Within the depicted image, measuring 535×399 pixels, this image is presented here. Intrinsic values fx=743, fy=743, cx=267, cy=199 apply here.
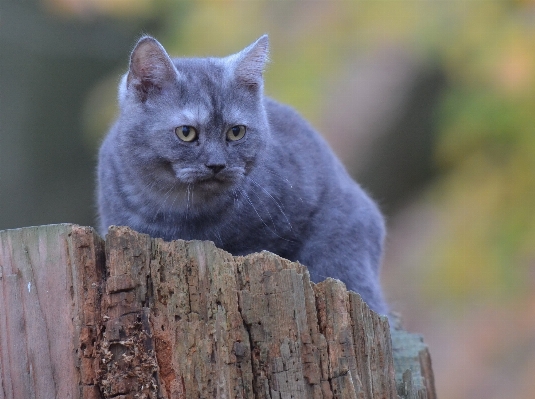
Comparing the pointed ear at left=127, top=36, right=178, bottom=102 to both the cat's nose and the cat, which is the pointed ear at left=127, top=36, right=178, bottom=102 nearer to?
the cat

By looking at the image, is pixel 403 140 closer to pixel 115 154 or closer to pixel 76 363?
pixel 115 154

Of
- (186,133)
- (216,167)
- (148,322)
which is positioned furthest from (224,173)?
(148,322)

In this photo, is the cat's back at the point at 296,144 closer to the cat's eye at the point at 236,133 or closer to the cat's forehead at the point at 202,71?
the cat's eye at the point at 236,133

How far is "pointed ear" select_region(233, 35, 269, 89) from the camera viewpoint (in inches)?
150

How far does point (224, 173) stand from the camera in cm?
348

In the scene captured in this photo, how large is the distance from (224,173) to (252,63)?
Answer: 703 mm

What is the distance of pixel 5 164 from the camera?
31.1 ft

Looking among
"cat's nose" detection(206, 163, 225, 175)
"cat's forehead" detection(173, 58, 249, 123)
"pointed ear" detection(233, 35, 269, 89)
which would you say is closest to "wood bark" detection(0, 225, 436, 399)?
"cat's nose" detection(206, 163, 225, 175)

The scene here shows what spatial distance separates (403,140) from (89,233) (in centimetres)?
416

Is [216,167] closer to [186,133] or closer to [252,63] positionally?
[186,133]

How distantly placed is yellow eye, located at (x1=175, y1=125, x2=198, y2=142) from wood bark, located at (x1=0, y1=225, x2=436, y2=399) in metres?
1.04

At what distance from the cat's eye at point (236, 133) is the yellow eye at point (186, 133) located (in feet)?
0.63

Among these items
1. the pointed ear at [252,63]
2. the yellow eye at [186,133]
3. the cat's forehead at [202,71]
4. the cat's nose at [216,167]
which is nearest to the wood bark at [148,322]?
the cat's nose at [216,167]

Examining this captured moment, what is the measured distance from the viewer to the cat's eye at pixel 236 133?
3.62 m
